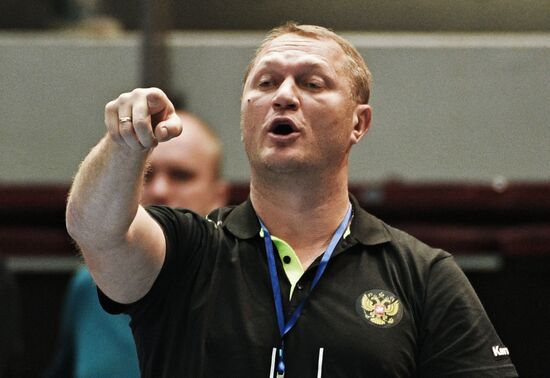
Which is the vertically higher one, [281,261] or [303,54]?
[303,54]

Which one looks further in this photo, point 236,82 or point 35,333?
point 236,82

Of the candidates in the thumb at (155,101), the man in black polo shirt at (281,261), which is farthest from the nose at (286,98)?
the thumb at (155,101)


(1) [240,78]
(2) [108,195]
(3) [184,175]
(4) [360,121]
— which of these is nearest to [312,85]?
(4) [360,121]

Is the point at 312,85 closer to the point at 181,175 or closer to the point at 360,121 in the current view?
the point at 360,121

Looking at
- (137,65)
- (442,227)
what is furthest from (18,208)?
(442,227)

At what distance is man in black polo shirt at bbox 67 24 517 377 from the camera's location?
6.48ft

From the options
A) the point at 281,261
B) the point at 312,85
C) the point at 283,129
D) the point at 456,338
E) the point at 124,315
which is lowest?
the point at 124,315

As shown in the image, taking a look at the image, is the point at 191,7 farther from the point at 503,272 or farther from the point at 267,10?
the point at 503,272

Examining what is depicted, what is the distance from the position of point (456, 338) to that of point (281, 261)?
436 millimetres

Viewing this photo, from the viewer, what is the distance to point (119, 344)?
3.11m

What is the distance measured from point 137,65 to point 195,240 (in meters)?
3.24

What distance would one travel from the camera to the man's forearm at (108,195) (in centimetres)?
194

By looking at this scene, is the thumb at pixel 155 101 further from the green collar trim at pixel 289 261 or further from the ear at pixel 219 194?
the ear at pixel 219 194

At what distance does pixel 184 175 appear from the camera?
3.43 meters
